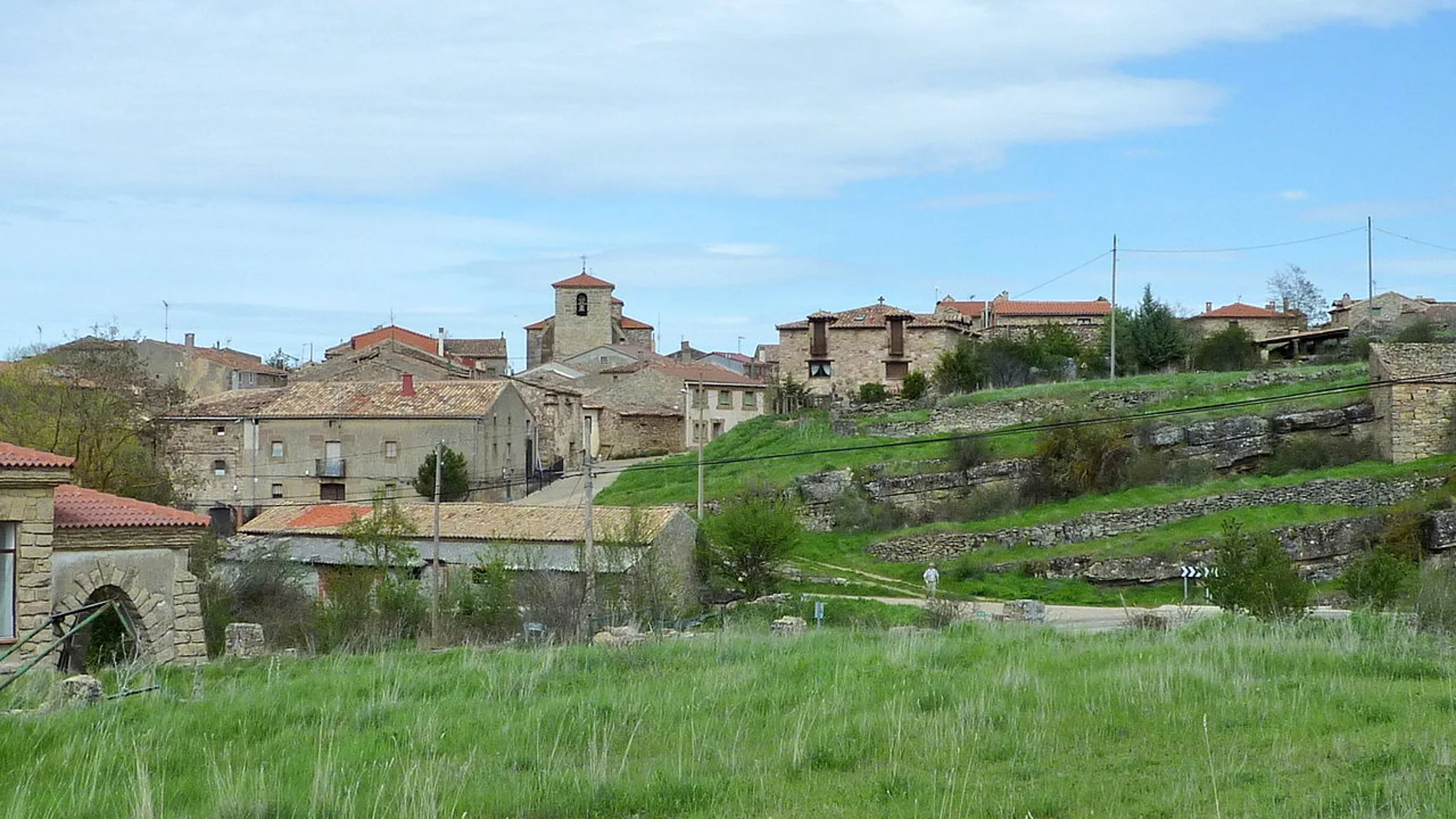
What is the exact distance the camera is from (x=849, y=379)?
57.9 meters

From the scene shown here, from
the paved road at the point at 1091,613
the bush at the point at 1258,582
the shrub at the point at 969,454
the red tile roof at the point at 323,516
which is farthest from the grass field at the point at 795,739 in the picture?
the shrub at the point at 969,454

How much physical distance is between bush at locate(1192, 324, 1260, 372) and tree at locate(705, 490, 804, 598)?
25441 millimetres

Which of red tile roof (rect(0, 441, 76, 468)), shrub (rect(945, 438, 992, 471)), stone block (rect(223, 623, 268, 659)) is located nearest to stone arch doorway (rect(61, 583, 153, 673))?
stone block (rect(223, 623, 268, 659))

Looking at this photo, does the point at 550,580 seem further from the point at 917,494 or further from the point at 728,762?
the point at 728,762

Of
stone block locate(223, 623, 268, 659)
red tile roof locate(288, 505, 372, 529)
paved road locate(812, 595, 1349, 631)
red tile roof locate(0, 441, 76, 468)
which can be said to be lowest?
paved road locate(812, 595, 1349, 631)

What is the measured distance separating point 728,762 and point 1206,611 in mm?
14974

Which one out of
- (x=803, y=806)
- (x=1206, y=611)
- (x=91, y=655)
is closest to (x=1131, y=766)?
(x=803, y=806)

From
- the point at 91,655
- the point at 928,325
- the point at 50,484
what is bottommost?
the point at 91,655

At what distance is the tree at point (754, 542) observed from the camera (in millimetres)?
31078

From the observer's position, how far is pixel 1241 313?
238 feet

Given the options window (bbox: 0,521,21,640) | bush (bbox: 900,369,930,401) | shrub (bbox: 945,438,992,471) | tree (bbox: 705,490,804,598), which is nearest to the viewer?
window (bbox: 0,521,21,640)

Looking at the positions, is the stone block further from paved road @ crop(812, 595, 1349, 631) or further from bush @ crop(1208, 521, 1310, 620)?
bush @ crop(1208, 521, 1310, 620)

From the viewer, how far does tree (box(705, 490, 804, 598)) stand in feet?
102

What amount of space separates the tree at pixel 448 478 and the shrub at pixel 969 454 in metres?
15.6
